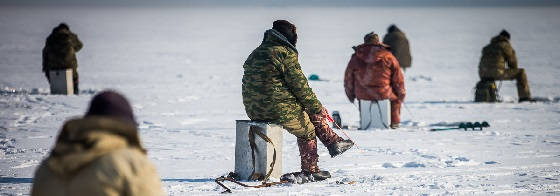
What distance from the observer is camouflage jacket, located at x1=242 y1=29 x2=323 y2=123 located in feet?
22.8

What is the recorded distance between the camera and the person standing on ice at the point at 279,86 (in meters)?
6.95

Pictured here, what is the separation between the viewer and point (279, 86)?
275 inches

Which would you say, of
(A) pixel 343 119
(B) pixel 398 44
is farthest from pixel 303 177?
(B) pixel 398 44

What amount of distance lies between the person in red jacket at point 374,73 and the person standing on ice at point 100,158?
778cm

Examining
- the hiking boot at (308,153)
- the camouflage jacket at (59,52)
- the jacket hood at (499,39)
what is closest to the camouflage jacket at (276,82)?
the hiking boot at (308,153)

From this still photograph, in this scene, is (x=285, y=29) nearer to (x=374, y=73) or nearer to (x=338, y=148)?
(x=338, y=148)

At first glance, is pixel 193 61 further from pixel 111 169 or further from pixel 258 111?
pixel 111 169

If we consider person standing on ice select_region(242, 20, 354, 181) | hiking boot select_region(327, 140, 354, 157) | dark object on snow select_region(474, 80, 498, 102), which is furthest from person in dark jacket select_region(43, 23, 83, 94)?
hiking boot select_region(327, 140, 354, 157)

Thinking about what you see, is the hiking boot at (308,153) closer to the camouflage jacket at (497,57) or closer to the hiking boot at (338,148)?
the hiking boot at (338,148)

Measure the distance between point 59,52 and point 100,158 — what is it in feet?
40.8

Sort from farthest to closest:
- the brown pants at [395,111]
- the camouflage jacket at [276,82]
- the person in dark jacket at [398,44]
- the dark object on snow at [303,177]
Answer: the person in dark jacket at [398,44] < the brown pants at [395,111] < the dark object on snow at [303,177] < the camouflage jacket at [276,82]

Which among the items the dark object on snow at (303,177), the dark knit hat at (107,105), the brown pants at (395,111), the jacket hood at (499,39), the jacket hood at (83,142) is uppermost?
the jacket hood at (499,39)

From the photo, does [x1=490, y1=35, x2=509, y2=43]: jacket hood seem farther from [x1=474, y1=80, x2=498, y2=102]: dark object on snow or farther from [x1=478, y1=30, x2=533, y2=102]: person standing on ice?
[x1=474, y1=80, x2=498, y2=102]: dark object on snow

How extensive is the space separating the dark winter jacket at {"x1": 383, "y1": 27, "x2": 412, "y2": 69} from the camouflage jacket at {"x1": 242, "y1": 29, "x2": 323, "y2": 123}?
476 inches
